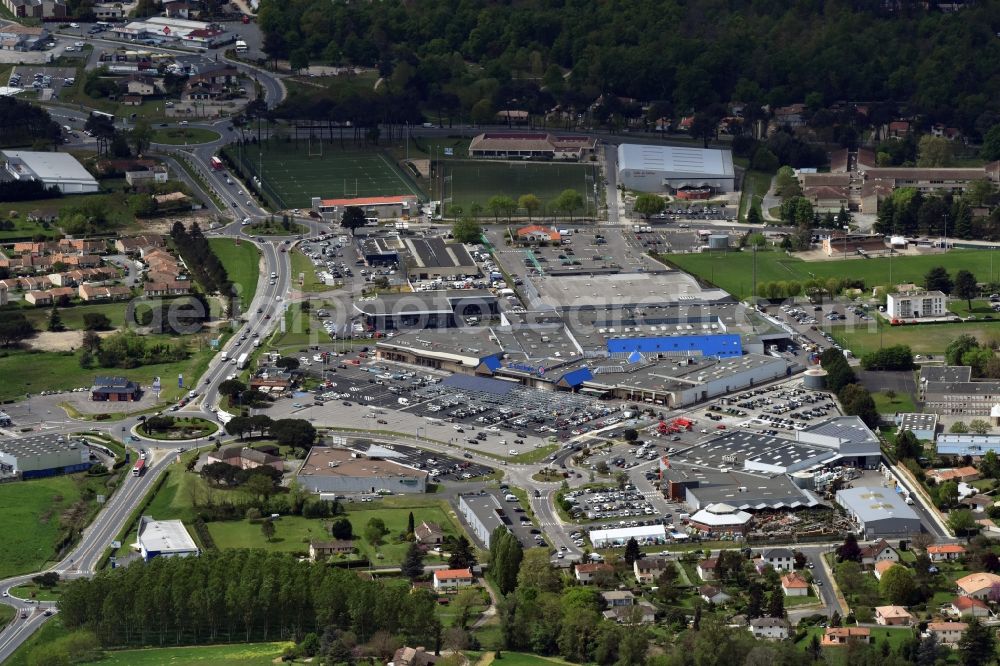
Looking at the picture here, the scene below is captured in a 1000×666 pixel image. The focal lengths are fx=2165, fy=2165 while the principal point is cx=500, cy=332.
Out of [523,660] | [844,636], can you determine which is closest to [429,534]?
[523,660]

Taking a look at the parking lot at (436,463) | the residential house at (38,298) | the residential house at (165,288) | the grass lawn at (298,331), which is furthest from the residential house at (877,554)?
the residential house at (38,298)

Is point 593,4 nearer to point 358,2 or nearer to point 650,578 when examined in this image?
point 358,2

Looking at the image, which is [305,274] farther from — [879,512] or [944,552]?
[944,552]

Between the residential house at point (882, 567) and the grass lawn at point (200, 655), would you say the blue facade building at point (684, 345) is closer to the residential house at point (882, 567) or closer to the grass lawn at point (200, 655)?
the residential house at point (882, 567)

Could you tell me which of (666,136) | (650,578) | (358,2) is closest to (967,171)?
(666,136)

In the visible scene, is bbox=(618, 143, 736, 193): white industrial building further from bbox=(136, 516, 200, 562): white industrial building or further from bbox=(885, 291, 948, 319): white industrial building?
bbox=(136, 516, 200, 562): white industrial building

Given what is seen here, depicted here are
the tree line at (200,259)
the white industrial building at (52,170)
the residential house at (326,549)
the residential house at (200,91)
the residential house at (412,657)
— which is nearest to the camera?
the residential house at (412,657)

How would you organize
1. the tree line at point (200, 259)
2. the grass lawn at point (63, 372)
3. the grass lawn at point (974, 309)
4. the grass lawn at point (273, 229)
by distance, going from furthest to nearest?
the grass lawn at point (273, 229) → the tree line at point (200, 259) → the grass lawn at point (974, 309) → the grass lawn at point (63, 372)
